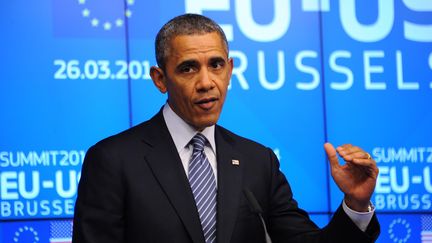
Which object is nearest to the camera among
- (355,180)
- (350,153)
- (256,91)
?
(350,153)

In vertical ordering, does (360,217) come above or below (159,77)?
below

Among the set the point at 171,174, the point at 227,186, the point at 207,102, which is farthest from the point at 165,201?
the point at 207,102

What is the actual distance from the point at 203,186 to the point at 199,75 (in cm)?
34

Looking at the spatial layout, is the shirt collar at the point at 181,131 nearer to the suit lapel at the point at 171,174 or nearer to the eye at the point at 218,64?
the suit lapel at the point at 171,174

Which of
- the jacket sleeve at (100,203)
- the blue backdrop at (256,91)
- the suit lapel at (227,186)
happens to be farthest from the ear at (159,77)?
the blue backdrop at (256,91)

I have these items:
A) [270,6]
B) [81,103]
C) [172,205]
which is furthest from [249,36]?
[172,205]

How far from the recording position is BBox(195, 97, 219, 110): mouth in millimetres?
2422

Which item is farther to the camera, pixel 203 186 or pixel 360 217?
pixel 203 186

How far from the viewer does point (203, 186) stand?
242 centimetres

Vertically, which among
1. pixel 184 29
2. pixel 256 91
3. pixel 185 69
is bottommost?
pixel 256 91

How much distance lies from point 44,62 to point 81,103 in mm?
277

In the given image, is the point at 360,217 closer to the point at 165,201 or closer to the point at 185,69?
Answer: the point at 165,201

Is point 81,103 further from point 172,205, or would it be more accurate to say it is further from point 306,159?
point 172,205

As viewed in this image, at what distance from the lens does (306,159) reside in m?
4.26
